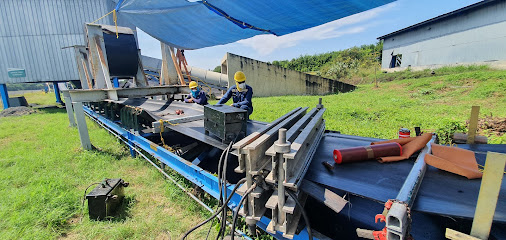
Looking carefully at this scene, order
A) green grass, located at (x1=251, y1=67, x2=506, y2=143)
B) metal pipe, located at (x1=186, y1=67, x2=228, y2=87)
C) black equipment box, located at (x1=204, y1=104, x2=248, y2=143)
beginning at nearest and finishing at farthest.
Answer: black equipment box, located at (x1=204, y1=104, x2=248, y2=143)
green grass, located at (x1=251, y1=67, x2=506, y2=143)
metal pipe, located at (x1=186, y1=67, x2=228, y2=87)

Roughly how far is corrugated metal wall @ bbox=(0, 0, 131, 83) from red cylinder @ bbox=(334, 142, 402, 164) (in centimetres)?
1541

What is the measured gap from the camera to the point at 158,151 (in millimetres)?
3473

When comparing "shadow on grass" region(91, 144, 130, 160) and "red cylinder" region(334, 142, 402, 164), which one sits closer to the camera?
"red cylinder" region(334, 142, 402, 164)

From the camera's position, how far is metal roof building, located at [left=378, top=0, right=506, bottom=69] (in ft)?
42.8

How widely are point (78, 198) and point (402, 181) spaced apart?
393cm

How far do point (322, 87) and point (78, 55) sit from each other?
1485cm

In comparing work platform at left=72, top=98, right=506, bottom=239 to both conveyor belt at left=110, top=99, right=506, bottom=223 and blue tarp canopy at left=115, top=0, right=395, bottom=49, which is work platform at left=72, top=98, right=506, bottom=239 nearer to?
conveyor belt at left=110, top=99, right=506, bottom=223

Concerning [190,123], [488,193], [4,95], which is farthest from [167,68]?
[4,95]

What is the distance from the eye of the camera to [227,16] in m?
3.28

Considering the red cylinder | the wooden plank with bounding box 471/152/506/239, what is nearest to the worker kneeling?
the red cylinder

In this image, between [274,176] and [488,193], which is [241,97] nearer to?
[274,176]

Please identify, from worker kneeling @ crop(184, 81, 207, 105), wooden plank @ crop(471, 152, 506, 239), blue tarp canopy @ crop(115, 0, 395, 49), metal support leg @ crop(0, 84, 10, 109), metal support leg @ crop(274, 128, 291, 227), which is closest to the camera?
wooden plank @ crop(471, 152, 506, 239)

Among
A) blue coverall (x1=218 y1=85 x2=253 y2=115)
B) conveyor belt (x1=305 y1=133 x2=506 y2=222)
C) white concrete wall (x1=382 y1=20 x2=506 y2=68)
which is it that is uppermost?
white concrete wall (x1=382 y1=20 x2=506 y2=68)

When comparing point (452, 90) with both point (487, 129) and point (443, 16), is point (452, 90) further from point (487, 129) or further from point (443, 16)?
point (443, 16)
